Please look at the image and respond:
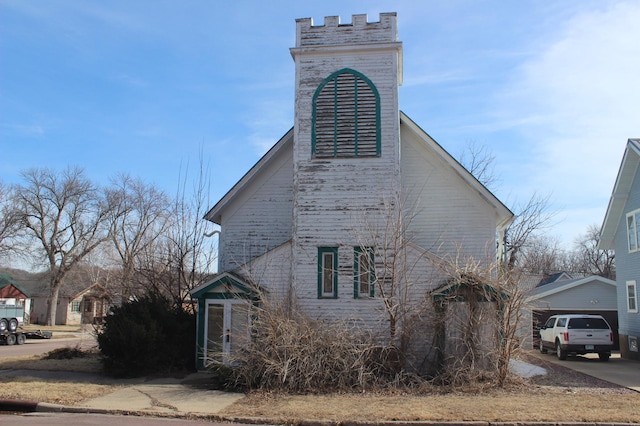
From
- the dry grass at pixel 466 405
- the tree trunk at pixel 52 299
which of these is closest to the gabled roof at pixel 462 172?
the dry grass at pixel 466 405

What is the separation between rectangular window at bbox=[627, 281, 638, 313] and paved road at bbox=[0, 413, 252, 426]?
19157 mm

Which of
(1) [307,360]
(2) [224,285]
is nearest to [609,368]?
(1) [307,360]

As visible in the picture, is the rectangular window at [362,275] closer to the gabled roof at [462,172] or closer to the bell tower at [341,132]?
the bell tower at [341,132]

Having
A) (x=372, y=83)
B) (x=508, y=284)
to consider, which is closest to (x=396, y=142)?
(x=372, y=83)

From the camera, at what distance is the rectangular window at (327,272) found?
659 inches

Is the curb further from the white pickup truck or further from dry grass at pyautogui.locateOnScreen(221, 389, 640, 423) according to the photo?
the white pickup truck

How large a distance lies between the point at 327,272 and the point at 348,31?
24.5 ft

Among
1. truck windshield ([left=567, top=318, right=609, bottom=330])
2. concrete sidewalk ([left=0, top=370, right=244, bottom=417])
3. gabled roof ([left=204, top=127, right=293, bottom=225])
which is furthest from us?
truck windshield ([left=567, top=318, right=609, bottom=330])

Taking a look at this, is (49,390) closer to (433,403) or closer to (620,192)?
(433,403)

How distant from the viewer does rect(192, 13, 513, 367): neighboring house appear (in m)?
16.4

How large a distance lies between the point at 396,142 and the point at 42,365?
12.9 meters

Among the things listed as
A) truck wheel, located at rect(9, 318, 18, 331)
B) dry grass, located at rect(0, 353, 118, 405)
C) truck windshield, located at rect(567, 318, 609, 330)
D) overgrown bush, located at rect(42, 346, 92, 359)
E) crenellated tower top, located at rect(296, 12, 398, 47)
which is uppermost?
crenellated tower top, located at rect(296, 12, 398, 47)

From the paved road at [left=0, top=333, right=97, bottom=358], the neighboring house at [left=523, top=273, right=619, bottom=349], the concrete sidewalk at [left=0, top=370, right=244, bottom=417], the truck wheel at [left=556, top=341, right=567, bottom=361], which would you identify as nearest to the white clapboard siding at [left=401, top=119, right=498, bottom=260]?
the truck wheel at [left=556, top=341, right=567, bottom=361]

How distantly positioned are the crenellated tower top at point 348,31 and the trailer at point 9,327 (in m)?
23.5
